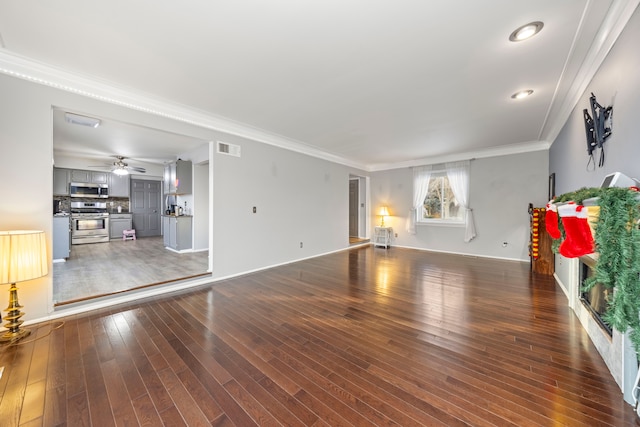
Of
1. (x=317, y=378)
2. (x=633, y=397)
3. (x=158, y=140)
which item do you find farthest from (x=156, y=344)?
(x=158, y=140)

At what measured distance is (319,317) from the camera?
107 inches

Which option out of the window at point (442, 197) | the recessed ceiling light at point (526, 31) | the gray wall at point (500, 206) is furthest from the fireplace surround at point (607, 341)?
the window at point (442, 197)

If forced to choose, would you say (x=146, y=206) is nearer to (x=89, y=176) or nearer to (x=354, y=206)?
(x=89, y=176)

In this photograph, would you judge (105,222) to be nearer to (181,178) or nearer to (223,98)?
(181,178)

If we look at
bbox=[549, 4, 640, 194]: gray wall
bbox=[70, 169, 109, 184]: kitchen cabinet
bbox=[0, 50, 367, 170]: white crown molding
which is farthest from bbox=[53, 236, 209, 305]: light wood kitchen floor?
bbox=[549, 4, 640, 194]: gray wall

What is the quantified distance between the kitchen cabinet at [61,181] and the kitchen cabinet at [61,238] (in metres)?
2.93

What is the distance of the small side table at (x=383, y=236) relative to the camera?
7148mm

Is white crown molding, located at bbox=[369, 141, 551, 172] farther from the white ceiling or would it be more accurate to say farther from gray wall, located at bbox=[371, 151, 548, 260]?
the white ceiling

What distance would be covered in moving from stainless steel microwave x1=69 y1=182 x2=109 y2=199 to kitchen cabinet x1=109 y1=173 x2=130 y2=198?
5.9 inches

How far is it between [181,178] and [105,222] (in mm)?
3590

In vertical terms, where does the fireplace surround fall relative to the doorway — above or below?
below

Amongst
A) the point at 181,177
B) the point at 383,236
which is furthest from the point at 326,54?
the point at 383,236

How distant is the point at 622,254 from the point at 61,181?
36.5ft

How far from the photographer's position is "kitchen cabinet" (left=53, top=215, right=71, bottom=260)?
511cm
